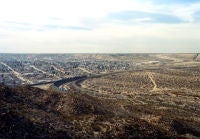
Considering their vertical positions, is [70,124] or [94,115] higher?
[70,124]

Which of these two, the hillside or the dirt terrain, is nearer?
the hillside

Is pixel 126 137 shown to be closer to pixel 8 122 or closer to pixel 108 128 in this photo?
pixel 108 128

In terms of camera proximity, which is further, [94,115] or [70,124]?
[94,115]

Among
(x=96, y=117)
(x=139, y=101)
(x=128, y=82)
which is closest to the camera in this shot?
(x=96, y=117)

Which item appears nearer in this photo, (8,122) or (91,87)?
(8,122)

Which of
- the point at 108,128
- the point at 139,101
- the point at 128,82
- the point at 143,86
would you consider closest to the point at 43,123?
the point at 108,128

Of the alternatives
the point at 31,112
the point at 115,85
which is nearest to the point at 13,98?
the point at 31,112

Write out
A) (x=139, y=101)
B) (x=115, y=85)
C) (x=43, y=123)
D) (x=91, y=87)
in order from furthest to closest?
(x=115, y=85)
(x=91, y=87)
(x=139, y=101)
(x=43, y=123)

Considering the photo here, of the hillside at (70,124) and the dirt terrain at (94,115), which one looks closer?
the hillside at (70,124)

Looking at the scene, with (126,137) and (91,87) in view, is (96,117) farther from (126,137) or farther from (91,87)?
(91,87)
